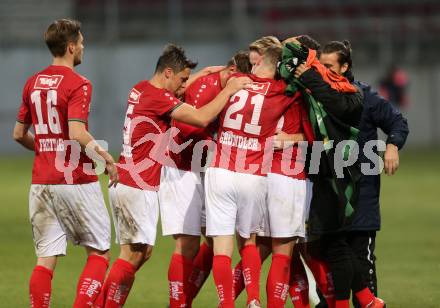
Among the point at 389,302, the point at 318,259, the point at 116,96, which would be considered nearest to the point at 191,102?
the point at 318,259

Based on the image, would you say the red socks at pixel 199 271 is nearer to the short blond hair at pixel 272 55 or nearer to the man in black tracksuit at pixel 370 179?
the man in black tracksuit at pixel 370 179

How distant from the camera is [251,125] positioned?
7668 millimetres

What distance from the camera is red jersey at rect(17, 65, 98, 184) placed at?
736 centimetres

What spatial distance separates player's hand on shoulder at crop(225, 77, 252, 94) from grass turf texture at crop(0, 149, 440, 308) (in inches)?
91.7

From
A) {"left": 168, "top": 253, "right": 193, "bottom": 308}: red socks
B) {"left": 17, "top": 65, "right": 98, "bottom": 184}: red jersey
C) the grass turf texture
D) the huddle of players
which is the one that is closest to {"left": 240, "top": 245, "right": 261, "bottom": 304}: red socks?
the huddle of players

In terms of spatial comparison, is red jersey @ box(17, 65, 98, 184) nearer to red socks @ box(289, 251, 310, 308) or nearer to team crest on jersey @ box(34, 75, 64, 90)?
team crest on jersey @ box(34, 75, 64, 90)

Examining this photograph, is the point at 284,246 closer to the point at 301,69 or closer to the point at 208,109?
the point at 208,109

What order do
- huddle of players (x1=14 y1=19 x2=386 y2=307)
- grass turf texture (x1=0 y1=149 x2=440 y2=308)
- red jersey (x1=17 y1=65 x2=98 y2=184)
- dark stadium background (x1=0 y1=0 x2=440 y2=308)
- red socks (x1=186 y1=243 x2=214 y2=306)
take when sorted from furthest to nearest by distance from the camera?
dark stadium background (x1=0 y1=0 x2=440 y2=308)
grass turf texture (x1=0 y1=149 x2=440 y2=308)
red socks (x1=186 y1=243 x2=214 y2=306)
huddle of players (x1=14 y1=19 x2=386 y2=307)
red jersey (x1=17 y1=65 x2=98 y2=184)

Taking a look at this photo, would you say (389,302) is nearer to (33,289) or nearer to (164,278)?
(164,278)

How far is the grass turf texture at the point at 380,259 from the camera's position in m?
9.31

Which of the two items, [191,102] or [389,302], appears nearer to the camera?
[191,102]

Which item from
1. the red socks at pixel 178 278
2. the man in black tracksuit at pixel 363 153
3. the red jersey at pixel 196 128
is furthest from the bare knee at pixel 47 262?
the man in black tracksuit at pixel 363 153

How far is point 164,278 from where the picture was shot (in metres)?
10.5

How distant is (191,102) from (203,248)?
133 centimetres
